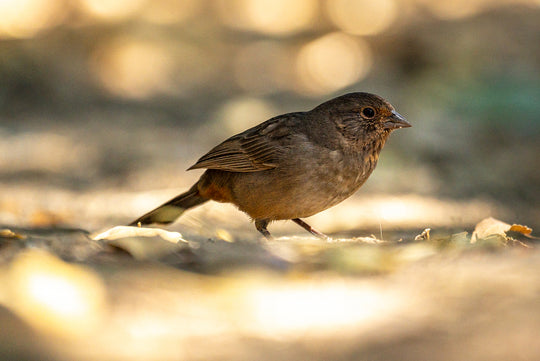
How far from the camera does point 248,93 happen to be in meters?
10.6

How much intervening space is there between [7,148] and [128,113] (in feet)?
6.35

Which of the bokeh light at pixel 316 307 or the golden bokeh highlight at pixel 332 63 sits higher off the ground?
the golden bokeh highlight at pixel 332 63

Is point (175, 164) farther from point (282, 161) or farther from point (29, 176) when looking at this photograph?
point (282, 161)

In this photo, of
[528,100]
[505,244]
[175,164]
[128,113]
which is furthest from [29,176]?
[528,100]

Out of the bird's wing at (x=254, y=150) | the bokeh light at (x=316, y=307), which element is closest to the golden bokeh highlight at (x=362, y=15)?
the bird's wing at (x=254, y=150)

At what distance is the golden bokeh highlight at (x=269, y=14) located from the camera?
12484 millimetres

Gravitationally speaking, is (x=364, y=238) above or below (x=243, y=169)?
below

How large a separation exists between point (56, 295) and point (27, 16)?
9664 millimetres

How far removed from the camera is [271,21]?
497 inches

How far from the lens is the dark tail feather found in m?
5.91

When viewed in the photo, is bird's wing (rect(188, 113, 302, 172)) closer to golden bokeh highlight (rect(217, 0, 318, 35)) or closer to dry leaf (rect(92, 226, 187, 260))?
dry leaf (rect(92, 226, 187, 260))

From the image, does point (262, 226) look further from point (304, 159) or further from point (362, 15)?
point (362, 15)

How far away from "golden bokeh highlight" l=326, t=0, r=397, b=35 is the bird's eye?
266 inches

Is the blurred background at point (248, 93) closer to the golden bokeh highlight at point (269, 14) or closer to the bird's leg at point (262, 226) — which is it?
the golden bokeh highlight at point (269, 14)
